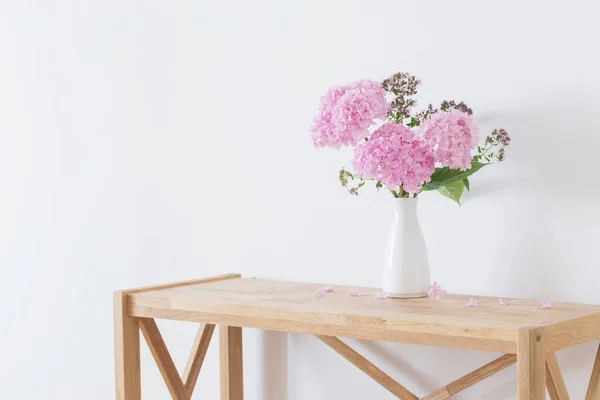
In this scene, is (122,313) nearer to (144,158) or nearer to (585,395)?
(144,158)

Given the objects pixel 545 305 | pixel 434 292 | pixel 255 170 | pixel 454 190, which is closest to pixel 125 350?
pixel 255 170

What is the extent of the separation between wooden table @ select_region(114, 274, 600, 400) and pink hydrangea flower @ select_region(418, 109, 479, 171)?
29 centimetres

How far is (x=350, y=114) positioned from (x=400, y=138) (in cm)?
11

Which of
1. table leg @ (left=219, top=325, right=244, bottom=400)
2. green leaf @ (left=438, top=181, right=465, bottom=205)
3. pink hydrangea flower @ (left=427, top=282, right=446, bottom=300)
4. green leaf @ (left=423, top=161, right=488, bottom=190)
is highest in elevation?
green leaf @ (left=423, top=161, right=488, bottom=190)

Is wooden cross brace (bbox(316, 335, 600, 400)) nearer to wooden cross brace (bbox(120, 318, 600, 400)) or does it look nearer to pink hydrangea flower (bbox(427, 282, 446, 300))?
wooden cross brace (bbox(120, 318, 600, 400))

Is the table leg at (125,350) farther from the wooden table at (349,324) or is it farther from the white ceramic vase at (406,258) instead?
the white ceramic vase at (406,258)

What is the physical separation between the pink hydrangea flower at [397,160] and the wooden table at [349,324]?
0.82 feet

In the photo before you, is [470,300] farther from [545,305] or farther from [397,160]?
[397,160]

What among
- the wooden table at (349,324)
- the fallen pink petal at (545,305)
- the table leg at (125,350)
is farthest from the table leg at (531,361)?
the table leg at (125,350)

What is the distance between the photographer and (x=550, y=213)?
188cm

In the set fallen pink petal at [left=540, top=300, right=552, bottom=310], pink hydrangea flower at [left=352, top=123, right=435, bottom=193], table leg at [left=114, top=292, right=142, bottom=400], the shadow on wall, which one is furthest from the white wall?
table leg at [left=114, top=292, right=142, bottom=400]

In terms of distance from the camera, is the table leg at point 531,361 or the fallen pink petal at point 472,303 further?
the fallen pink petal at point 472,303

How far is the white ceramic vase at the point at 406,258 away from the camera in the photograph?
6.00 feet

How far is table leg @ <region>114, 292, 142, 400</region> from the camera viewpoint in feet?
6.66
